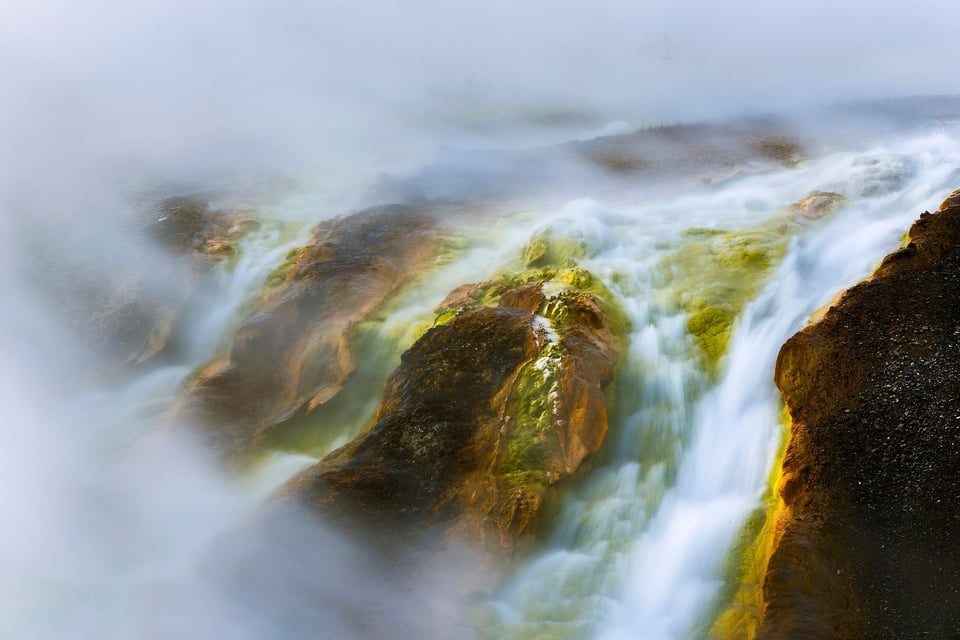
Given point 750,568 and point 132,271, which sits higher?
point 132,271

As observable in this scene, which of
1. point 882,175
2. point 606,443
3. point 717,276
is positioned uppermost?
point 882,175

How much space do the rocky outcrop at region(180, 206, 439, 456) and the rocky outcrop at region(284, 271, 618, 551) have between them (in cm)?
182

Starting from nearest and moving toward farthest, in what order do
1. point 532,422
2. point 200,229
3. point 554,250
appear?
point 532,422 < point 554,250 < point 200,229

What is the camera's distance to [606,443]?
8.23m

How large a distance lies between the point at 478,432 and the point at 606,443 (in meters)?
1.41

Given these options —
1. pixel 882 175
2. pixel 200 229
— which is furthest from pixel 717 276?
pixel 200 229

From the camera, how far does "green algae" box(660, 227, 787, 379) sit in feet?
30.7

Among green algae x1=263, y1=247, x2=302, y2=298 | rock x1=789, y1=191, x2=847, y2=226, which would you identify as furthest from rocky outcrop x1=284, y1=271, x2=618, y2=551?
green algae x1=263, y1=247, x2=302, y2=298

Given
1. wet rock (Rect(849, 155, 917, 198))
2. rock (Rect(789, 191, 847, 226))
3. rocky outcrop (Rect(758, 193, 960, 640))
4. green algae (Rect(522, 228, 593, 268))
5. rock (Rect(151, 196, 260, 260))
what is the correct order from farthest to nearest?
rock (Rect(151, 196, 260, 260))
wet rock (Rect(849, 155, 917, 198))
rock (Rect(789, 191, 847, 226))
green algae (Rect(522, 228, 593, 268))
rocky outcrop (Rect(758, 193, 960, 640))

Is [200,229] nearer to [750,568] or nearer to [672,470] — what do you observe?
[672,470]

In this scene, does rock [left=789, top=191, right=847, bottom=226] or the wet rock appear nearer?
rock [left=789, top=191, right=847, bottom=226]

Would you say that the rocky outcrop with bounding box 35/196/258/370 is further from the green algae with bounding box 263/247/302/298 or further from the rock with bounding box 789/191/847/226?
the rock with bounding box 789/191/847/226

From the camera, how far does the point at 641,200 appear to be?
15055 mm

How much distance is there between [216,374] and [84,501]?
239 cm
